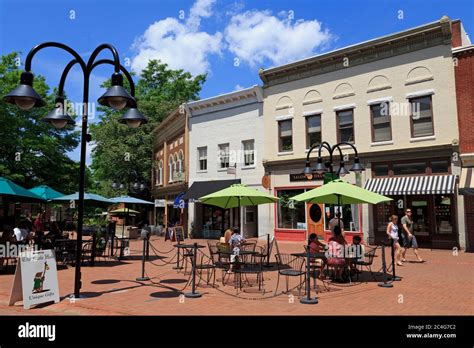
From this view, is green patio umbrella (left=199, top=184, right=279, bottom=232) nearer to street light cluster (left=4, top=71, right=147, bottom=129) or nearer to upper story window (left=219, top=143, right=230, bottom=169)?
street light cluster (left=4, top=71, right=147, bottom=129)

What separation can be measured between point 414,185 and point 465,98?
4515mm

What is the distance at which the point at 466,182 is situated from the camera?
16.8 metres

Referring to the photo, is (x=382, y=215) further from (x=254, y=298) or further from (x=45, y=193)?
(x=45, y=193)

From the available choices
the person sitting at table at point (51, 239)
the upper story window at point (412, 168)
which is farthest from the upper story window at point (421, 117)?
the person sitting at table at point (51, 239)

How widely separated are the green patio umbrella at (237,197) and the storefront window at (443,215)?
939 centimetres

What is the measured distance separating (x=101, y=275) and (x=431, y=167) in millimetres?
15171

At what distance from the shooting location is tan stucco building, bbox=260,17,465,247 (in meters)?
18.3

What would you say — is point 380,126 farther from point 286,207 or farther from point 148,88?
point 148,88

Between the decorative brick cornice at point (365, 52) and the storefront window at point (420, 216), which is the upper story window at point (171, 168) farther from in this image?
the storefront window at point (420, 216)

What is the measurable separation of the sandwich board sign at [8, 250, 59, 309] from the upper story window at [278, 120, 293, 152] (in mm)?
17539

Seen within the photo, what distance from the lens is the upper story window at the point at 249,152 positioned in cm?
2562

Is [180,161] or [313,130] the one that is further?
[180,161]

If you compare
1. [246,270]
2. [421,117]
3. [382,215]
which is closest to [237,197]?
[246,270]
